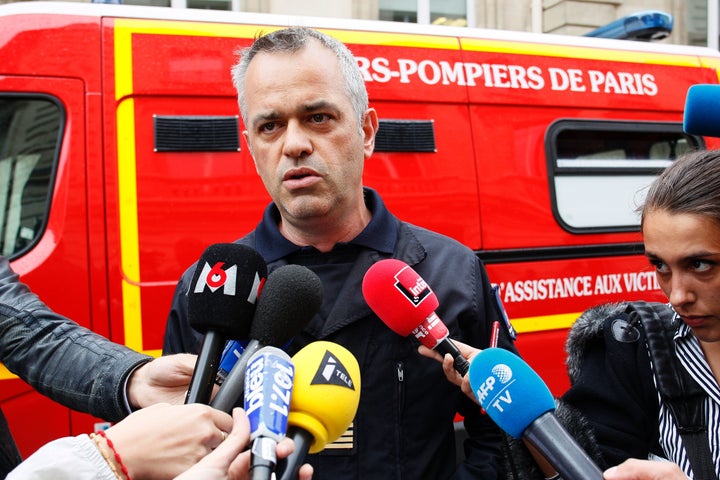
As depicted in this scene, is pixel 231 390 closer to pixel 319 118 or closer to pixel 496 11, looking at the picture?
pixel 319 118

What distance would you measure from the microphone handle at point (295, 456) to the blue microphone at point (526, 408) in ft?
1.13

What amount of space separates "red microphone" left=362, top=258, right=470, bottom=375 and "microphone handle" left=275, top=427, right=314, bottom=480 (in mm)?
455

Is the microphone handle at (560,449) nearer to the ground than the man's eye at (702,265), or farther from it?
nearer to the ground

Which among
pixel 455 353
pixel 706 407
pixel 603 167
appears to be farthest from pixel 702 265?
pixel 603 167

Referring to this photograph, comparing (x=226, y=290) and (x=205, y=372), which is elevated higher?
(x=226, y=290)

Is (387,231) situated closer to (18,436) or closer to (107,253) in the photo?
(107,253)

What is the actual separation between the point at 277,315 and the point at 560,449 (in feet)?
1.67

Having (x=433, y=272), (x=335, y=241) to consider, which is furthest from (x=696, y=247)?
(x=335, y=241)

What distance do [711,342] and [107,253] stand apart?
7.28 feet

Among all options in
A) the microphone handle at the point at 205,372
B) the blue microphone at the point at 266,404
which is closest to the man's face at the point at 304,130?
the microphone handle at the point at 205,372

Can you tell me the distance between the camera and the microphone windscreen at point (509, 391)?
114 cm

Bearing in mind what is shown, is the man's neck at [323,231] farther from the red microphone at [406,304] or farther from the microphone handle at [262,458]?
the microphone handle at [262,458]

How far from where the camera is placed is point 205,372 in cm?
110

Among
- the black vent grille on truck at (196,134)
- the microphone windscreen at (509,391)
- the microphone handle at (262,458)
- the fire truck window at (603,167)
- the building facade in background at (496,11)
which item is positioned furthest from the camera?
the building facade in background at (496,11)
